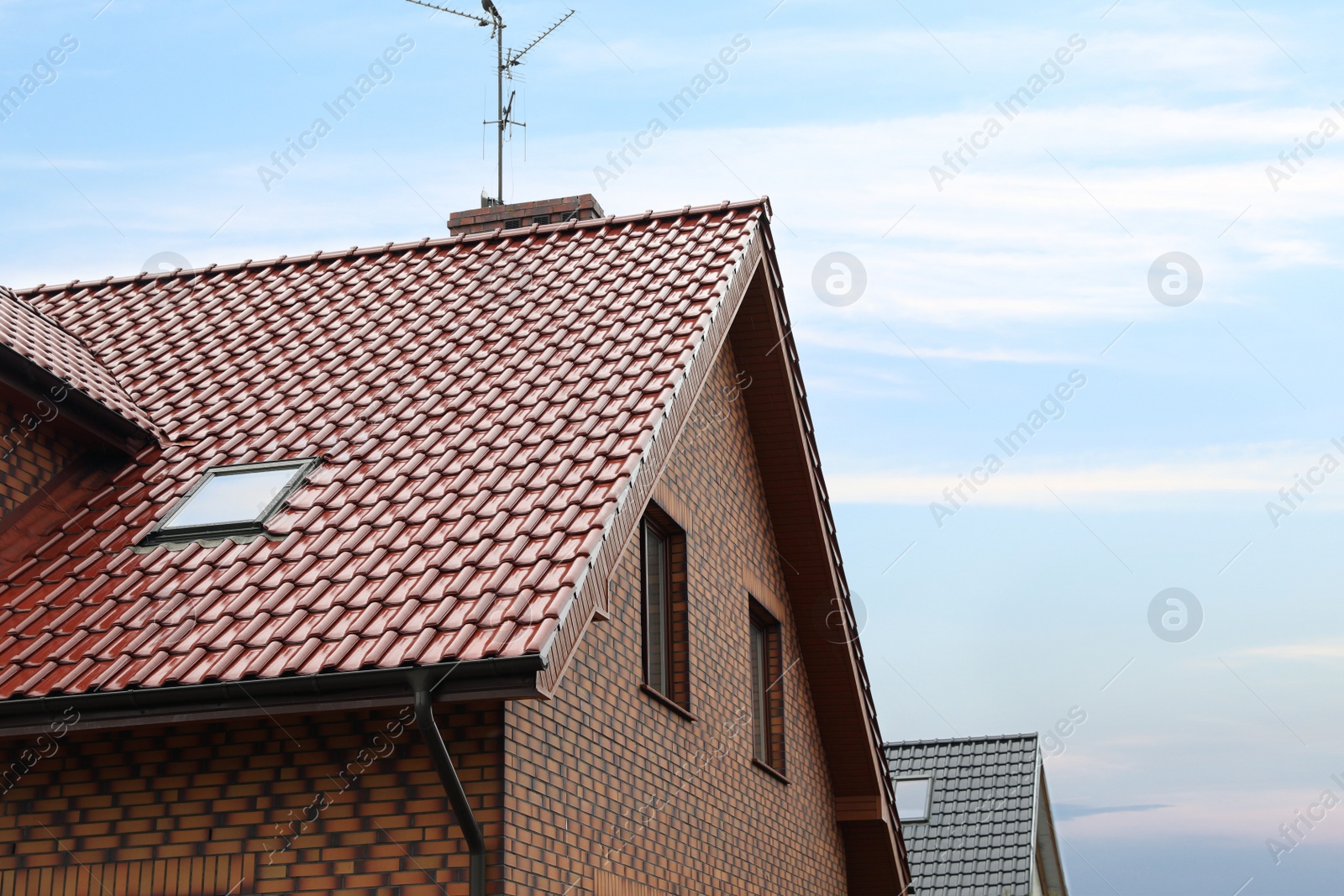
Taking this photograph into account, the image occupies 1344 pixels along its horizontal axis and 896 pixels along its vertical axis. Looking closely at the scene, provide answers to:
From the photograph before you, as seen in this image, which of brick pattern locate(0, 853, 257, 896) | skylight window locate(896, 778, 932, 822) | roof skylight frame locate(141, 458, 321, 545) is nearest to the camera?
brick pattern locate(0, 853, 257, 896)

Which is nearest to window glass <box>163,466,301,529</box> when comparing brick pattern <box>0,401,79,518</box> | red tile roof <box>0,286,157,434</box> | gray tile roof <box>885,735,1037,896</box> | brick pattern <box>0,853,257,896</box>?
red tile roof <box>0,286,157,434</box>

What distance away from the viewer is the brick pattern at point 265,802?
6.28 m

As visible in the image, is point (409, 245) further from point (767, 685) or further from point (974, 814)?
point (974, 814)

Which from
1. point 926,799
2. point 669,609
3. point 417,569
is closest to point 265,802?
point 417,569

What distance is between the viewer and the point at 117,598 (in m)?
7.01

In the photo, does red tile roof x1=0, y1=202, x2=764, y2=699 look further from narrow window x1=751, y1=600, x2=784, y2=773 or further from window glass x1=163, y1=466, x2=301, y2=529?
narrow window x1=751, y1=600, x2=784, y2=773

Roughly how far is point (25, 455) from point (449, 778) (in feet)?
12.6

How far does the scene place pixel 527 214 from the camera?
12.7 m

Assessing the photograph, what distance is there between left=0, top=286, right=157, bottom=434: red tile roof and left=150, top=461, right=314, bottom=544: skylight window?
2.79 feet

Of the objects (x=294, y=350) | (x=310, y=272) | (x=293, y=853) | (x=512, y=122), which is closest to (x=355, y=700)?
(x=293, y=853)

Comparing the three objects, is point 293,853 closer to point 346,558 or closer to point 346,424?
point 346,558

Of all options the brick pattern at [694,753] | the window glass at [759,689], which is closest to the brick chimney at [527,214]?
the brick pattern at [694,753]

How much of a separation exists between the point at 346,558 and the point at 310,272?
Result: 5024 mm

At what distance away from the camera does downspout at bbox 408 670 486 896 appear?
5848 mm
